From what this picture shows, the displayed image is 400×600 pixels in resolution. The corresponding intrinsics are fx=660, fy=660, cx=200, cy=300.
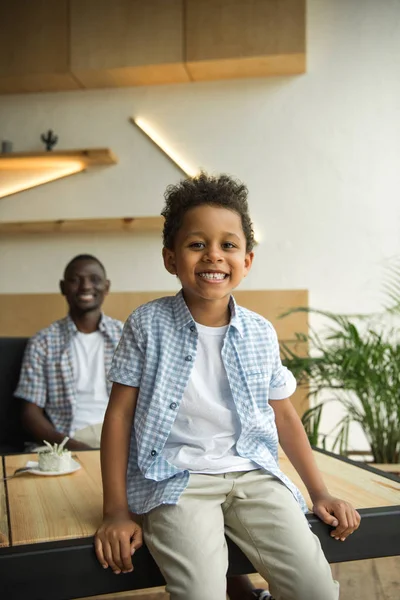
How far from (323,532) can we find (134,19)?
11.4ft

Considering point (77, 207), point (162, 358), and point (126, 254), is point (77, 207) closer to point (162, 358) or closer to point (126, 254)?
point (126, 254)

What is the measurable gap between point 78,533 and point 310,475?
0.48 meters

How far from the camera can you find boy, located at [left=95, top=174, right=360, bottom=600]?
1130 millimetres

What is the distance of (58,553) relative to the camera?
3.56ft

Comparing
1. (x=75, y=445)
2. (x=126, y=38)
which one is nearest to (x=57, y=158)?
(x=126, y=38)

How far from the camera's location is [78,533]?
1.16 meters

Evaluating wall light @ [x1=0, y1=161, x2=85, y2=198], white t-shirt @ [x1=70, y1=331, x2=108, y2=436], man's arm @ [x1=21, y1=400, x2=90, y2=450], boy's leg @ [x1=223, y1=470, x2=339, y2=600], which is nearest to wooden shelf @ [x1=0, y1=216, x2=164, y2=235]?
wall light @ [x1=0, y1=161, x2=85, y2=198]

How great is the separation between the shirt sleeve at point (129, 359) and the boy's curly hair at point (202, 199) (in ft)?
0.72

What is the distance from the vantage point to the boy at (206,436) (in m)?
1.13

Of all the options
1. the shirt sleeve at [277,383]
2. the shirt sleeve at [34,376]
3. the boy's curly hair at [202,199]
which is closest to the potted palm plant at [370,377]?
the shirt sleeve at [34,376]

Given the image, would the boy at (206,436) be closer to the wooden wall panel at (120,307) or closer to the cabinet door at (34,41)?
the wooden wall panel at (120,307)

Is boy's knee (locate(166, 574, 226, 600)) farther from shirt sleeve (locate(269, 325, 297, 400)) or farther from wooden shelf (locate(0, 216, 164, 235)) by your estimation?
wooden shelf (locate(0, 216, 164, 235))

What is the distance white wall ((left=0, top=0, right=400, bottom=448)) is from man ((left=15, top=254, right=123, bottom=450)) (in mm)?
1167

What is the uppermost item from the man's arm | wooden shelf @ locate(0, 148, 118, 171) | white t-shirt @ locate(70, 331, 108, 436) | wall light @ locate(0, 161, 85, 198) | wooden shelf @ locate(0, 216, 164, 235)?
wooden shelf @ locate(0, 148, 118, 171)
